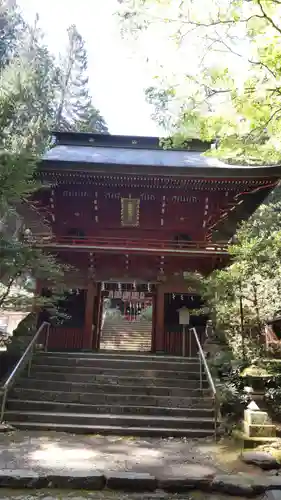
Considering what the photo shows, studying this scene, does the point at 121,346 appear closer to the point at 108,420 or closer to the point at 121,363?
the point at 121,363

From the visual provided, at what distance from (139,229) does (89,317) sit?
391 cm

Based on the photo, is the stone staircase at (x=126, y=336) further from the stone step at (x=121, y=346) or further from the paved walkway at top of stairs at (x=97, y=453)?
the paved walkway at top of stairs at (x=97, y=453)

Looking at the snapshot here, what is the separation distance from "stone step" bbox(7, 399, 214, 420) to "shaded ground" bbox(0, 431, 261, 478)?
38.7 inches

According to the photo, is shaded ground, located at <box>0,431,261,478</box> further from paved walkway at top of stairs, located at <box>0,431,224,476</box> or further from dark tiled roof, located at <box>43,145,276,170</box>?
dark tiled roof, located at <box>43,145,276,170</box>

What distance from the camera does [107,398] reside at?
809 cm

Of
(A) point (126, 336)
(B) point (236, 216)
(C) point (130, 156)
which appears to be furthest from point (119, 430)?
(A) point (126, 336)

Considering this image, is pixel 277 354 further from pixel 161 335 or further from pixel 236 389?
pixel 161 335

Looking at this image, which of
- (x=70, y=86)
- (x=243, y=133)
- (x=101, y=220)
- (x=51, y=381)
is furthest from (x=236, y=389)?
(x=70, y=86)

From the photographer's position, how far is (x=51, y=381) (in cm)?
861

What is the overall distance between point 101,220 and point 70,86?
2800 centimetres

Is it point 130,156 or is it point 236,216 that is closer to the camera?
point 236,216

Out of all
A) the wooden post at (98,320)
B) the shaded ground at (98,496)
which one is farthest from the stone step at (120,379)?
the shaded ground at (98,496)

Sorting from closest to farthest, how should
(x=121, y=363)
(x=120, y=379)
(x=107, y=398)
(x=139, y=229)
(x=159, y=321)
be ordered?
(x=107, y=398)
(x=120, y=379)
(x=121, y=363)
(x=159, y=321)
(x=139, y=229)

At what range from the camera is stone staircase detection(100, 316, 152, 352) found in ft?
66.1
